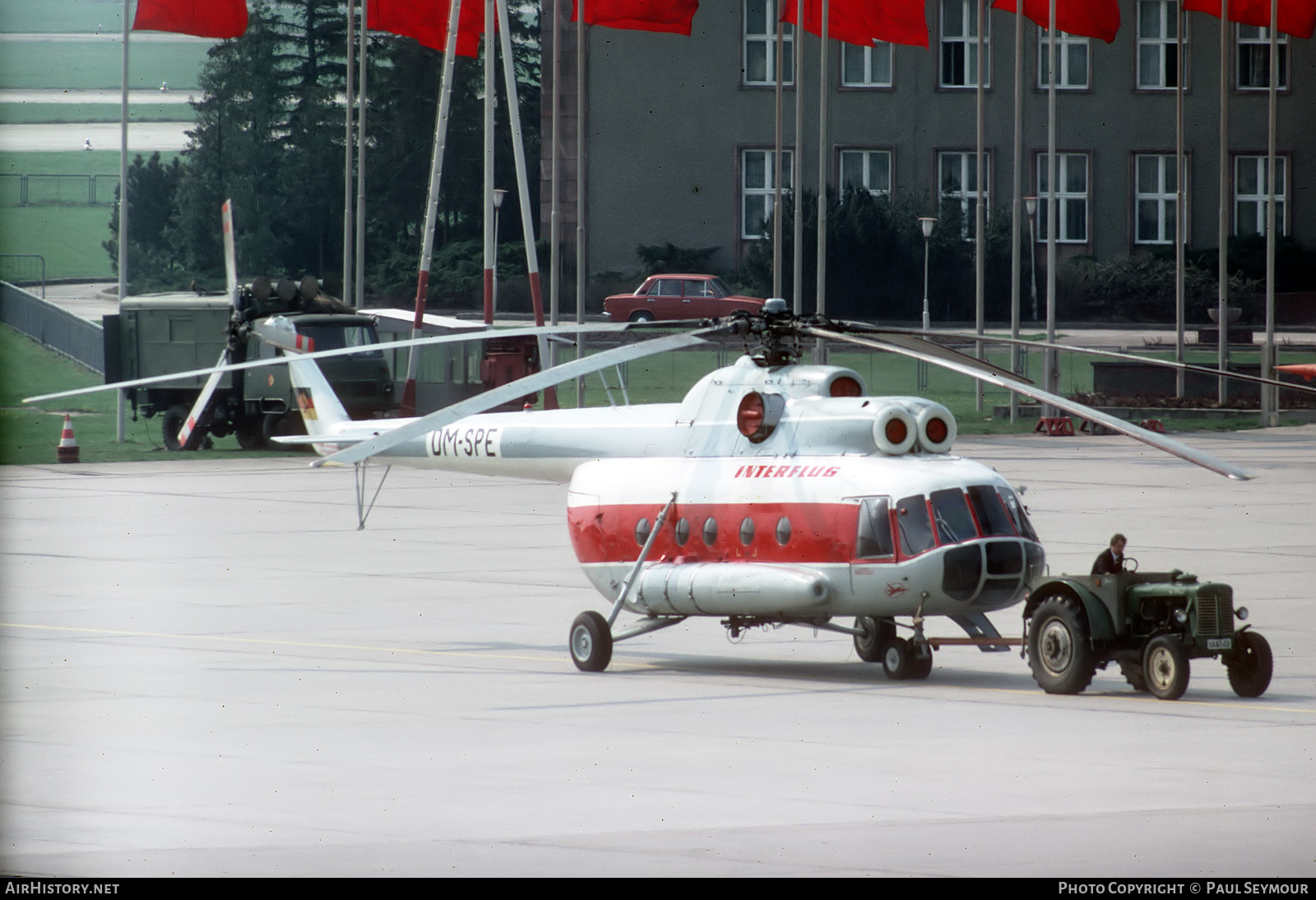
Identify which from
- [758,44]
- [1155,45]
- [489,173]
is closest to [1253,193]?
[1155,45]

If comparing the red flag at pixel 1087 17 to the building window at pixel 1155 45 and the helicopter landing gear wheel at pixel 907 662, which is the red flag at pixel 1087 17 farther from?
the helicopter landing gear wheel at pixel 907 662

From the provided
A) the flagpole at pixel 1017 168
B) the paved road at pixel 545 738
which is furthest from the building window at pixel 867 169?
the paved road at pixel 545 738

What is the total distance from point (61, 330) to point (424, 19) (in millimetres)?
17724

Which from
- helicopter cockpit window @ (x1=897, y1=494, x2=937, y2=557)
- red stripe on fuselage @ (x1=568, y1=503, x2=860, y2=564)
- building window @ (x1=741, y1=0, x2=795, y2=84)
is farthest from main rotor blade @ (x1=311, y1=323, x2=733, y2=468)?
building window @ (x1=741, y1=0, x2=795, y2=84)

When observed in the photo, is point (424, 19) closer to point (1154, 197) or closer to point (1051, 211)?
point (1051, 211)

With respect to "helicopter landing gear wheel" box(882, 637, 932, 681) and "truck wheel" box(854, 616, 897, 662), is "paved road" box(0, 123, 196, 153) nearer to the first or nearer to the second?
"helicopter landing gear wheel" box(882, 637, 932, 681)

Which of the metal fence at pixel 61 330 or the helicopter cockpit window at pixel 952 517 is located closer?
the helicopter cockpit window at pixel 952 517

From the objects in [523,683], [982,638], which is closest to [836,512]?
[982,638]

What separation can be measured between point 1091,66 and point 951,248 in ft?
30.2

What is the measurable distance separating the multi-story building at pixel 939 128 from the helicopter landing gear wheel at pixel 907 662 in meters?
57.1

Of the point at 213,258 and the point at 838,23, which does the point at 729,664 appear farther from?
the point at 213,258

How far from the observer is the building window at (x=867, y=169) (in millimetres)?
72188

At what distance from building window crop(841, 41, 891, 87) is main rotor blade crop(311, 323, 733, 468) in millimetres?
58364

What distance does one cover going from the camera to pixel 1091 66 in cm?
7100
